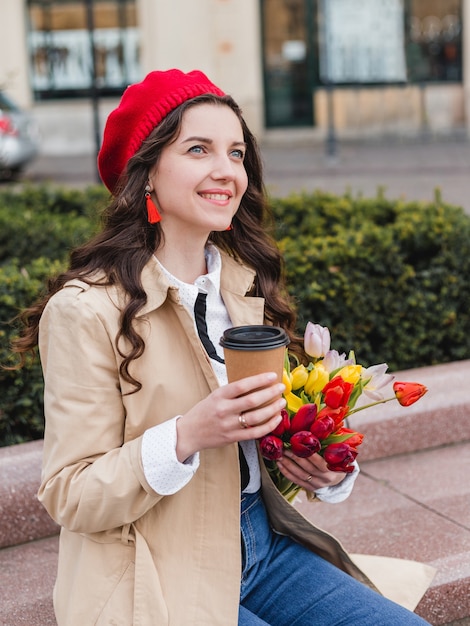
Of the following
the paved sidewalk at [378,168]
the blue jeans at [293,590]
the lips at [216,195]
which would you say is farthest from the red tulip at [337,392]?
the paved sidewalk at [378,168]

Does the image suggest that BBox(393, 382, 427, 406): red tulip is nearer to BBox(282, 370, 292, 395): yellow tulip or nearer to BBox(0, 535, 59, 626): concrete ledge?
BBox(282, 370, 292, 395): yellow tulip

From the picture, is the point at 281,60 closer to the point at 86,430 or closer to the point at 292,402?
the point at 292,402

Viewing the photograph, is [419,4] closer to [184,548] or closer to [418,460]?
[418,460]

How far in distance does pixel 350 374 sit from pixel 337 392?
0.38 ft

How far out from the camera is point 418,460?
4.28 m

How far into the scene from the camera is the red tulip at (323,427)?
2221 millimetres

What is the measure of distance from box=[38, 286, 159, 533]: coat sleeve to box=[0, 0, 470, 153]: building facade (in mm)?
17781

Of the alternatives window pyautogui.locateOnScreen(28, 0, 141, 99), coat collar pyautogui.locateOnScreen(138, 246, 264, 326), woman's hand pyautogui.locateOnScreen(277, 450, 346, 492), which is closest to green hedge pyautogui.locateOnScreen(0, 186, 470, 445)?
coat collar pyautogui.locateOnScreen(138, 246, 264, 326)

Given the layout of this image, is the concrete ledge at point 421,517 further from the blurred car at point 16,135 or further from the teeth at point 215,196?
the blurred car at point 16,135

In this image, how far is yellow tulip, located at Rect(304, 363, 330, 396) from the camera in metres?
2.31

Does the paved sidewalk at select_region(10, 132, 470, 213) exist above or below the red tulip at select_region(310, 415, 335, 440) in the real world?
below

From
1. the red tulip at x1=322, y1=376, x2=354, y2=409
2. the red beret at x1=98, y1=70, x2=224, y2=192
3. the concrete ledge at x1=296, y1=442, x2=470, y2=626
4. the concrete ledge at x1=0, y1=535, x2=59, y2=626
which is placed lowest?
the concrete ledge at x1=296, y1=442, x2=470, y2=626

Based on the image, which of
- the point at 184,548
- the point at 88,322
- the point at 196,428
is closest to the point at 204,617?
the point at 184,548

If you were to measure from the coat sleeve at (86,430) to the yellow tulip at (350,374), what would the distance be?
20.4 inches
